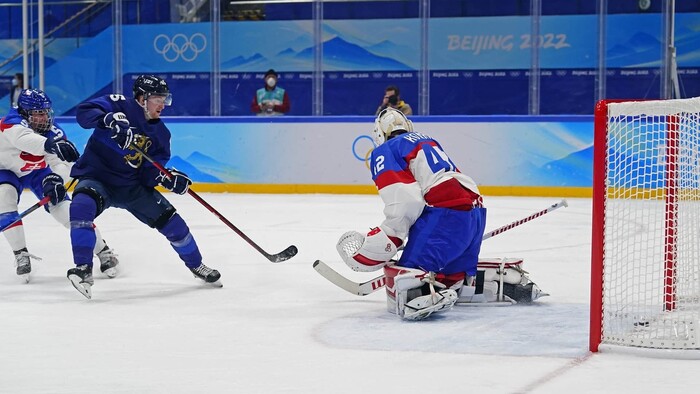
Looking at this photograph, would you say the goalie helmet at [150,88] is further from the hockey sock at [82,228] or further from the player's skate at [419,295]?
the player's skate at [419,295]

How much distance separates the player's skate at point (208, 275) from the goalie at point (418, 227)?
0.85m

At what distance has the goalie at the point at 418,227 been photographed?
3.69 m

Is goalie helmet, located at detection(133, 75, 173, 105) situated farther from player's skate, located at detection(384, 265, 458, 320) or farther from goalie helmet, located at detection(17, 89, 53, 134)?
player's skate, located at detection(384, 265, 458, 320)

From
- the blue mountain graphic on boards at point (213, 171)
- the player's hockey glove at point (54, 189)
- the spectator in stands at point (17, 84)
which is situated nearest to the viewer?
the player's hockey glove at point (54, 189)

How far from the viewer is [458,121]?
30.8 ft

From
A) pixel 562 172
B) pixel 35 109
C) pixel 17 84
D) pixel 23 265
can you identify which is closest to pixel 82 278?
pixel 23 265

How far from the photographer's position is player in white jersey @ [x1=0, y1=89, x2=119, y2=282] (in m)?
4.73

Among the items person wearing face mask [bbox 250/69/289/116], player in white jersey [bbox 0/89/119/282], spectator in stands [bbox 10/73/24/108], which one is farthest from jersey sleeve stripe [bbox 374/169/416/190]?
spectator in stands [bbox 10/73/24/108]

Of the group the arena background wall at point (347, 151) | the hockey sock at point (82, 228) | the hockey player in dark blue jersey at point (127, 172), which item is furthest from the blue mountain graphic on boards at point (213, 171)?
the hockey sock at point (82, 228)

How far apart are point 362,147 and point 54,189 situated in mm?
4983

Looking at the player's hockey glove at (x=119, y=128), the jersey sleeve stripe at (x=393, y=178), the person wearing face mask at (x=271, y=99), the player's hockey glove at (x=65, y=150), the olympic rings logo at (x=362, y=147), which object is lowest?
the olympic rings logo at (x=362, y=147)

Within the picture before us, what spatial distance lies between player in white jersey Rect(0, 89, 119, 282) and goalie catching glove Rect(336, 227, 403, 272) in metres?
1.48

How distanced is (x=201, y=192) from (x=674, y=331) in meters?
6.94

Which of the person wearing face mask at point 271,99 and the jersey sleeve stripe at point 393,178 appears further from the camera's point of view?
the person wearing face mask at point 271,99
